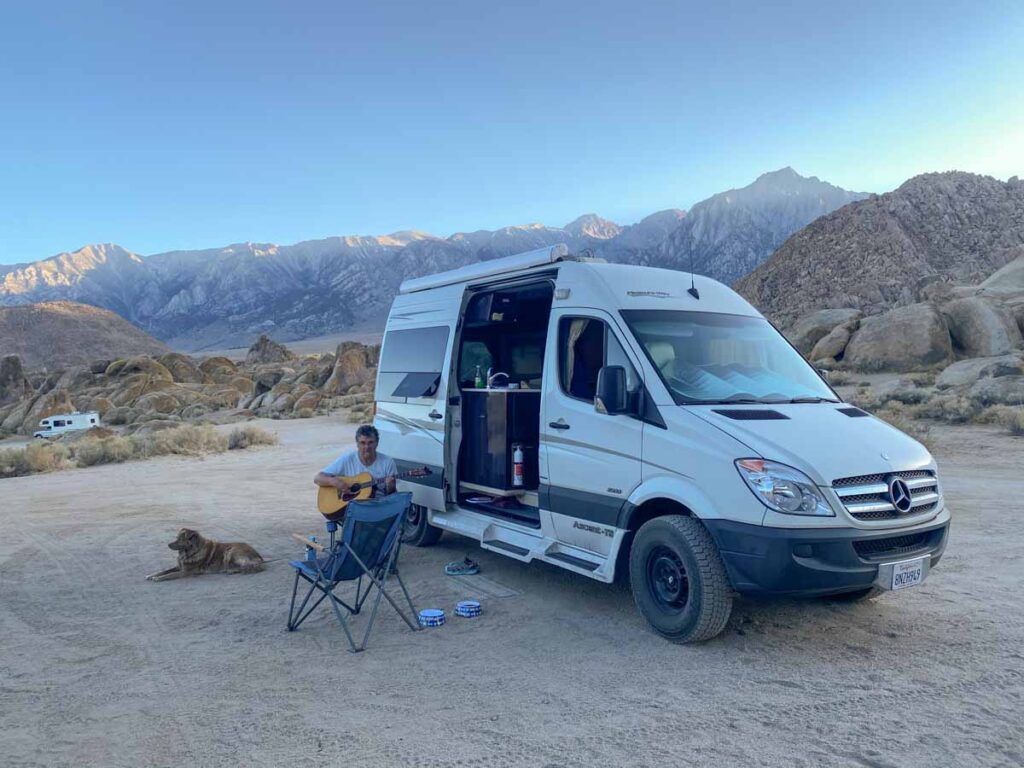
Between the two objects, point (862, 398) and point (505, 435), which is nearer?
point (505, 435)

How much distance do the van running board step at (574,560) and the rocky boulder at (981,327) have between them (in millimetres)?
26155

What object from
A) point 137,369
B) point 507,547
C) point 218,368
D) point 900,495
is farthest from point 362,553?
point 218,368

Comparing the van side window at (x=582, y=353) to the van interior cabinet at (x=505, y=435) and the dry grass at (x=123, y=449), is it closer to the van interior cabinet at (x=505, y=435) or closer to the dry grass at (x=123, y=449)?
the van interior cabinet at (x=505, y=435)

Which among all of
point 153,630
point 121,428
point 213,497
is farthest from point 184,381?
point 153,630

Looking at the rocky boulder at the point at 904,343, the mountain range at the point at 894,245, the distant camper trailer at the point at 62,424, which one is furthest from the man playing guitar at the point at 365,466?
the mountain range at the point at 894,245

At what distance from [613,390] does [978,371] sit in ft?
68.6

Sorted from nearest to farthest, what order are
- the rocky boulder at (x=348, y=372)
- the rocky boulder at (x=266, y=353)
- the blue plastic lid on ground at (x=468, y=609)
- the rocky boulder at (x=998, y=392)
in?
the blue plastic lid on ground at (x=468, y=609)
the rocky boulder at (x=998, y=392)
the rocky boulder at (x=348, y=372)
the rocky boulder at (x=266, y=353)

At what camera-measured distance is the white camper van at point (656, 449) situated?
5125 millimetres

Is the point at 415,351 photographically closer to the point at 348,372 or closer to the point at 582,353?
the point at 582,353

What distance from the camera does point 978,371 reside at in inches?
888

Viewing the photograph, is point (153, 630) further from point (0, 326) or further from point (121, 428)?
point (0, 326)

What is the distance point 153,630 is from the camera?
6.43 m

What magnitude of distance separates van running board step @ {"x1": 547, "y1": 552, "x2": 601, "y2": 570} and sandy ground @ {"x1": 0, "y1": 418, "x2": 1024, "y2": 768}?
0.42 m

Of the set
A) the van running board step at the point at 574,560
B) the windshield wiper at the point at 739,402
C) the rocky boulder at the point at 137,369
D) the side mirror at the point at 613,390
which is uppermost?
the side mirror at the point at 613,390
